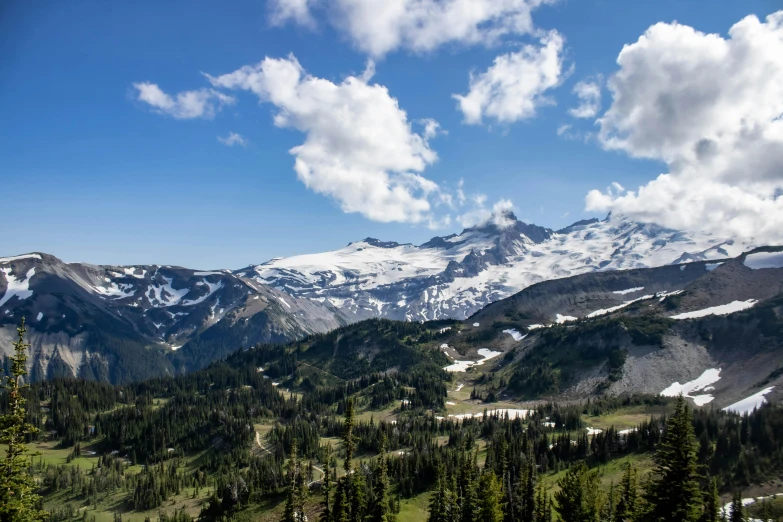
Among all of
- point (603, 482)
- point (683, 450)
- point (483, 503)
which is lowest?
point (603, 482)

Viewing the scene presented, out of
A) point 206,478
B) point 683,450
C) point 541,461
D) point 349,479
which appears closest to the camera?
point 683,450

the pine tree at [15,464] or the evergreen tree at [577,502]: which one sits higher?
the pine tree at [15,464]

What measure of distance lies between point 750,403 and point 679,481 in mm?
163504

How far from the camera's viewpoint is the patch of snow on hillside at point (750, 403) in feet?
549

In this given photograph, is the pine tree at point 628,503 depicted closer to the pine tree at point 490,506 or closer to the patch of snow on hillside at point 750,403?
the pine tree at point 490,506

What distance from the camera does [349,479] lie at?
252ft

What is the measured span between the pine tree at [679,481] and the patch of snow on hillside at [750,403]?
155 meters

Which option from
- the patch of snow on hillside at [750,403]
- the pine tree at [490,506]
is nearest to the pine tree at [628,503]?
the pine tree at [490,506]

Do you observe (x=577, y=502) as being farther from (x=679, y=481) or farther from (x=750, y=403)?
(x=750, y=403)

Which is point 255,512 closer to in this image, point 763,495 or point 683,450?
point 683,450

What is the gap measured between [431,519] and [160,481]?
10914 cm

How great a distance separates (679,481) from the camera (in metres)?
41.8

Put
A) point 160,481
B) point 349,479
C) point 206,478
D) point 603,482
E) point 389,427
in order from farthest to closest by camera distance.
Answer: point 389,427, point 206,478, point 160,481, point 603,482, point 349,479

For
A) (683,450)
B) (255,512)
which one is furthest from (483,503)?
(255,512)
